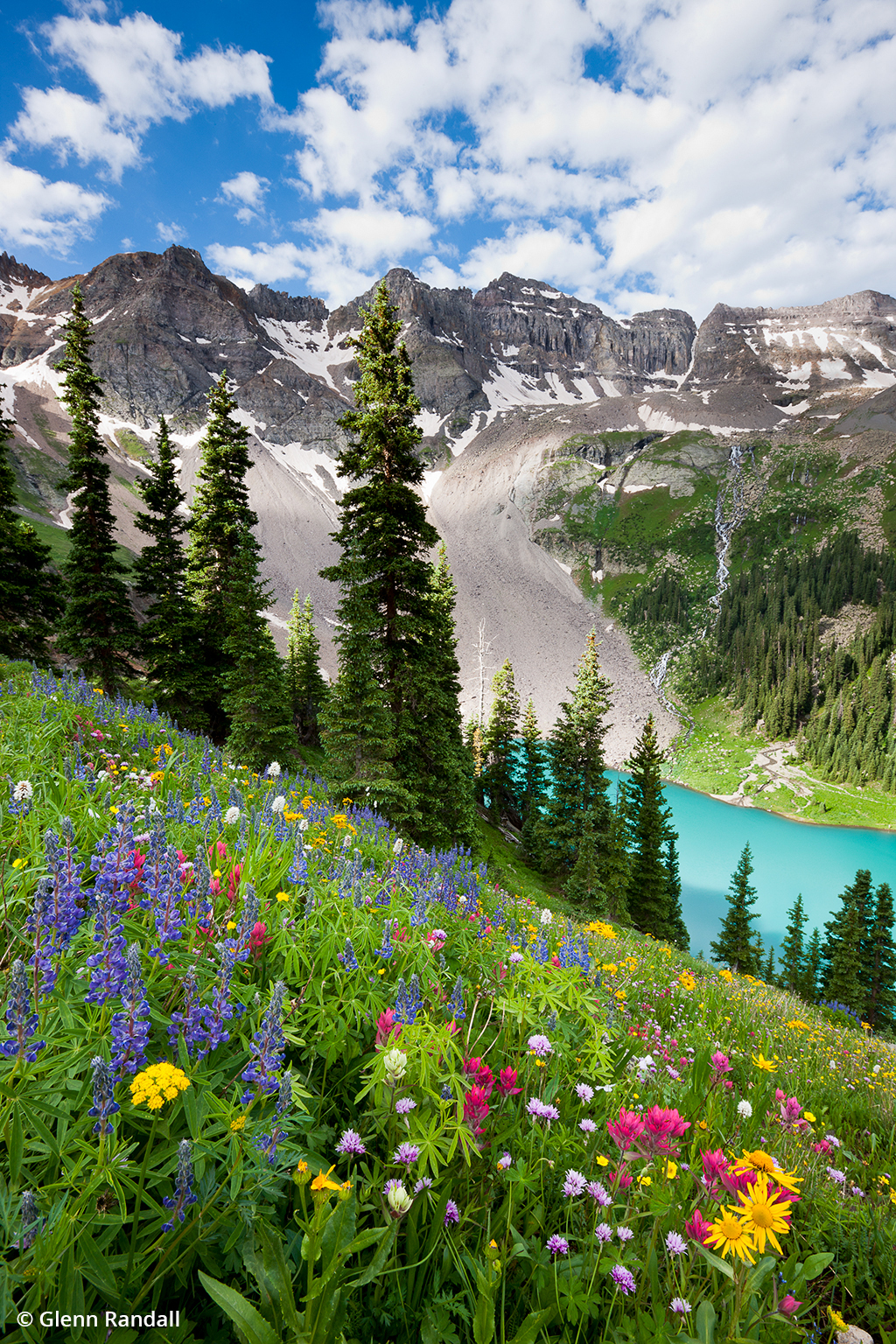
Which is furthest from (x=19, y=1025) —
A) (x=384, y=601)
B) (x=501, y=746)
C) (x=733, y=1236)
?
(x=501, y=746)

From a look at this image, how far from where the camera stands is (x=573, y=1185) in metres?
1.88

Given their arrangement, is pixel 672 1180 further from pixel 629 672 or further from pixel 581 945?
pixel 629 672

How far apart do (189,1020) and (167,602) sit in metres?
22.2

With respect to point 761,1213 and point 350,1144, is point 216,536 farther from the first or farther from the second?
point 761,1213

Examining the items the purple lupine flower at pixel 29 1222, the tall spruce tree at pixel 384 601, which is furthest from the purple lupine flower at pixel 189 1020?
the tall spruce tree at pixel 384 601

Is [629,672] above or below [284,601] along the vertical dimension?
below

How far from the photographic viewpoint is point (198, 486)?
760 inches

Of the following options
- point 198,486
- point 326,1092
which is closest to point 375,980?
point 326,1092

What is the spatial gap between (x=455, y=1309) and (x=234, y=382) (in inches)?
7117

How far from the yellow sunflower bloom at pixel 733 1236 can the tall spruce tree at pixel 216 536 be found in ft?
67.6

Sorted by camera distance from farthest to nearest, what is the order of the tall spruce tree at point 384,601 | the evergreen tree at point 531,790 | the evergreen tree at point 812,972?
the evergreen tree at point 531,790 → the evergreen tree at point 812,972 → the tall spruce tree at point 384,601

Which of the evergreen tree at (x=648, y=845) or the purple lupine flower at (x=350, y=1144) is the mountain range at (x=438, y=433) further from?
the purple lupine flower at (x=350, y=1144)

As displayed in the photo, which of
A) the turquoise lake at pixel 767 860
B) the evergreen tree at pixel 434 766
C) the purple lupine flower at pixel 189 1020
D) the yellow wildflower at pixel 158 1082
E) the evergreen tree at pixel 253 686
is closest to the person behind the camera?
the yellow wildflower at pixel 158 1082

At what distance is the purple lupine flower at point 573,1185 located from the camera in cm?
183
